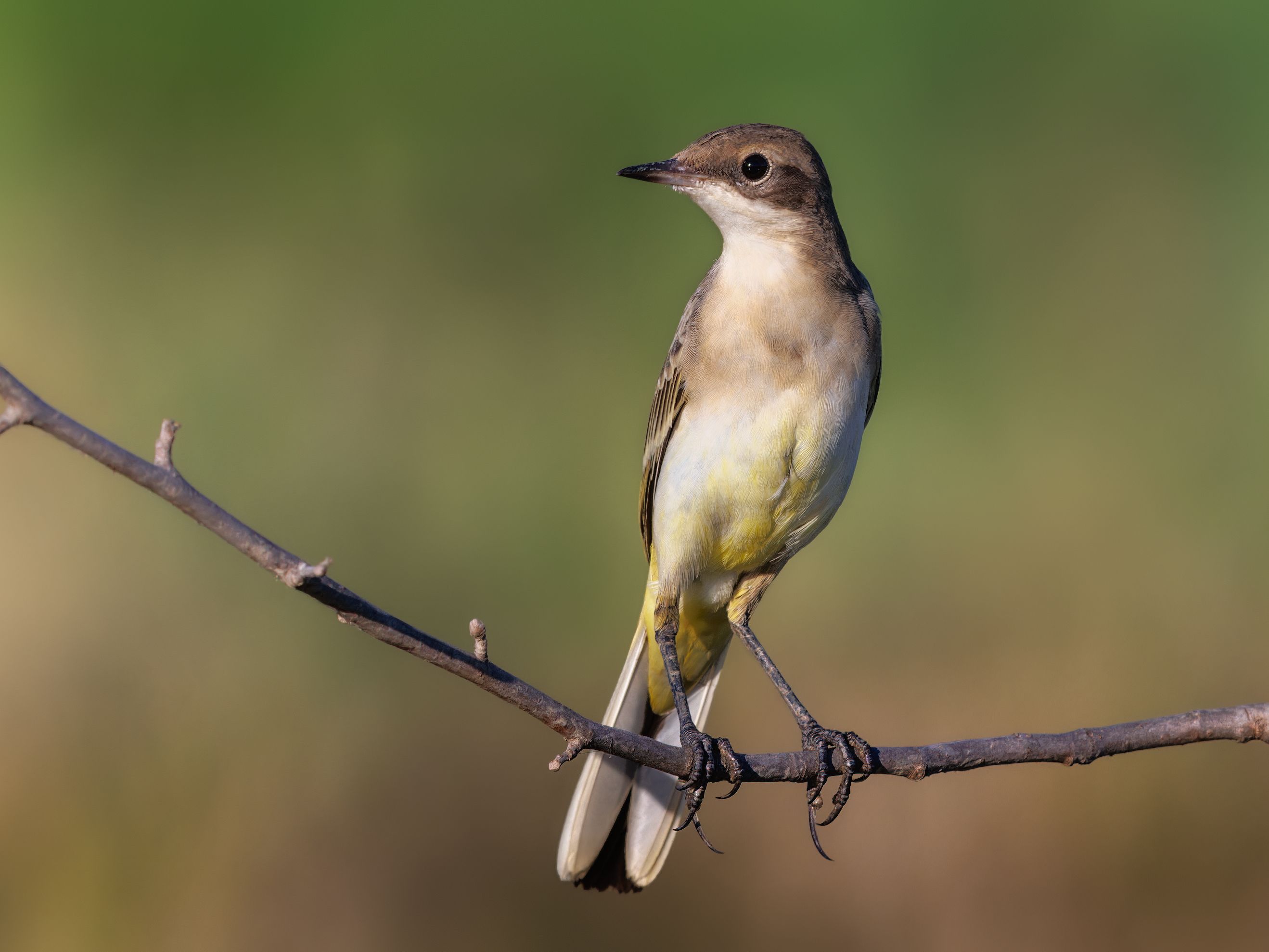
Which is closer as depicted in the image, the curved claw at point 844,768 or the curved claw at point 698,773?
the curved claw at point 698,773

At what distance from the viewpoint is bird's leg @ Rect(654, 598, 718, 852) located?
11.7 ft

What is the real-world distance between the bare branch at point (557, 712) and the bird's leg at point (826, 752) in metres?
0.04

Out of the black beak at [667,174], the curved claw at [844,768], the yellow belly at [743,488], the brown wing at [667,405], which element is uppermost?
the black beak at [667,174]

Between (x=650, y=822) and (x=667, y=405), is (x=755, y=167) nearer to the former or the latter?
(x=667, y=405)

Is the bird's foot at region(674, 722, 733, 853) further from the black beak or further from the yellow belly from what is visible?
the black beak

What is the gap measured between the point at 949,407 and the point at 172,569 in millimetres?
4074

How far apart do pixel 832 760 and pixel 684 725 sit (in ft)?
1.53

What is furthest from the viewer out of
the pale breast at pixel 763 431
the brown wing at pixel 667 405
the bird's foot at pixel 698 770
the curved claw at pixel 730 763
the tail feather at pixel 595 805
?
the tail feather at pixel 595 805

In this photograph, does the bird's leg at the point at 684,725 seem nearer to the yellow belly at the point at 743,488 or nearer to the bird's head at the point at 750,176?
the yellow belly at the point at 743,488

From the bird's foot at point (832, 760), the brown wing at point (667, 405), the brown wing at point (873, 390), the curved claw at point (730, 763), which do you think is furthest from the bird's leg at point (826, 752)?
the brown wing at point (873, 390)

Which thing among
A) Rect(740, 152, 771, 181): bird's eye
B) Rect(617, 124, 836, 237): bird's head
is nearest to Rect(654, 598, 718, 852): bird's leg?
Rect(617, 124, 836, 237): bird's head

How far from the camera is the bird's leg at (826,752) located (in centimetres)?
364

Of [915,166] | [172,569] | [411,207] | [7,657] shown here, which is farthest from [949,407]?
[7,657]

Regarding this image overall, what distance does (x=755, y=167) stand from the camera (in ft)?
12.3
